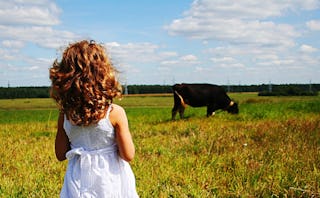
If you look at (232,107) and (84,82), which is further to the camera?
(232,107)

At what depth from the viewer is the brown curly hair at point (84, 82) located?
320 centimetres

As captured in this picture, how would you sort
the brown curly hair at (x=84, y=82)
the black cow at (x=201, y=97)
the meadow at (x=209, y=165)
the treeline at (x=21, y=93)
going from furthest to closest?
1. the treeline at (x=21, y=93)
2. the black cow at (x=201, y=97)
3. the meadow at (x=209, y=165)
4. the brown curly hair at (x=84, y=82)

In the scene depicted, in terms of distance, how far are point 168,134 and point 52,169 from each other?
176 inches

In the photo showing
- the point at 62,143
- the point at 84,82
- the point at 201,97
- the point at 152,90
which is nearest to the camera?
the point at 84,82

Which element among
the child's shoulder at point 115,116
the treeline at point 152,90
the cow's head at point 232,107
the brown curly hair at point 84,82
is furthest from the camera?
the treeline at point 152,90

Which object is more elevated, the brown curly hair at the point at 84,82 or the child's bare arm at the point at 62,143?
the brown curly hair at the point at 84,82

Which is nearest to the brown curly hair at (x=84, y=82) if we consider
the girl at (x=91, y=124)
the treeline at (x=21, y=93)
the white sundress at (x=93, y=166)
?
the girl at (x=91, y=124)

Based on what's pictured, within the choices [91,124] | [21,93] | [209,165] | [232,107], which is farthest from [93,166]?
[21,93]

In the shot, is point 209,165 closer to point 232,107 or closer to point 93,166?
point 93,166

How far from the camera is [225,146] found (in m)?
7.81

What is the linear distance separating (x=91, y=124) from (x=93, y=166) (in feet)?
1.10

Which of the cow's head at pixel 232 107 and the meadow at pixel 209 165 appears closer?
the meadow at pixel 209 165

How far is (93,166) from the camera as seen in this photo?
3371mm

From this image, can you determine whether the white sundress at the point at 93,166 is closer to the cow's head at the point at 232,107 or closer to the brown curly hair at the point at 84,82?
the brown curly hair at the point at 84,82
